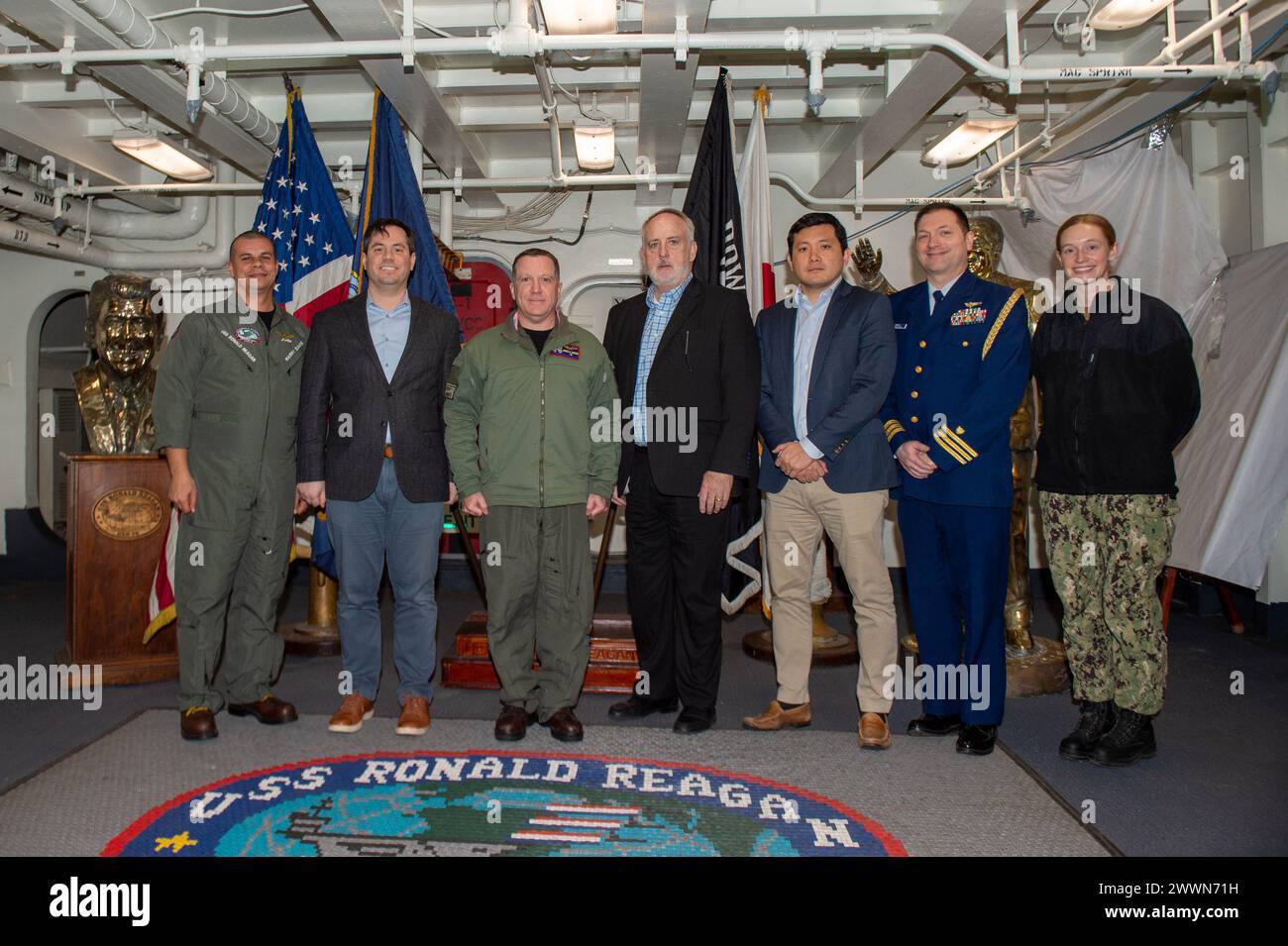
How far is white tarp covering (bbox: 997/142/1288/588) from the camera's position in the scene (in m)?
4.77

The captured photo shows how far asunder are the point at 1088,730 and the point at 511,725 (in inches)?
80.4

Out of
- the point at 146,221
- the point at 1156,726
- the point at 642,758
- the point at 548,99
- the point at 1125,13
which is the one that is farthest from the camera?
the point at 146,221

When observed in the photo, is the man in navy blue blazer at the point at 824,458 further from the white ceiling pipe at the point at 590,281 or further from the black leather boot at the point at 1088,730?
the white ceiling pipe at the point at 590,281

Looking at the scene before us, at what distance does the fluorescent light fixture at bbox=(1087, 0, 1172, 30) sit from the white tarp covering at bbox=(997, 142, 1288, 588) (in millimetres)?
1271

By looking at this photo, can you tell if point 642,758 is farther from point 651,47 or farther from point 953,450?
point 651,47

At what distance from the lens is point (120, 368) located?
4.39 meters

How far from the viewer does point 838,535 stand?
3107mm

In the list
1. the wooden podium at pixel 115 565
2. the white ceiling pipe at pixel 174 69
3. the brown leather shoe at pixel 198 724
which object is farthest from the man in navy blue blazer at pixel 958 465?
the white ceiling pipe at pixel 174 69

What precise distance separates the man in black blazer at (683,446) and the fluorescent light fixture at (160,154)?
4.01 m

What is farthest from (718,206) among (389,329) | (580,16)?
(389,329)

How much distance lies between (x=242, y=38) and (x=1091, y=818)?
5.61m

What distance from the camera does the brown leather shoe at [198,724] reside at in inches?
123

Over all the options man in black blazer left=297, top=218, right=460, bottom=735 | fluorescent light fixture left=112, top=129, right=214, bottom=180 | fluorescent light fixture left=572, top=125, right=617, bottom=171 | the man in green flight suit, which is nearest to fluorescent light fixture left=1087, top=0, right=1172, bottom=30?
fluorescent light fixture left=572, top=125, right=617, bottom=171

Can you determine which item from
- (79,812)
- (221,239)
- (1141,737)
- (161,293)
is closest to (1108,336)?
(1141,737)
